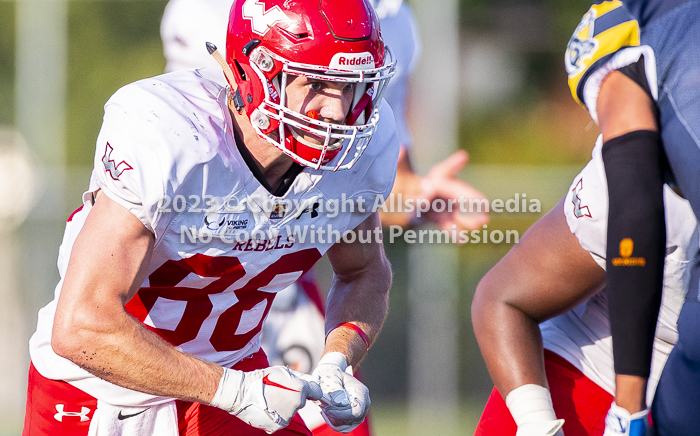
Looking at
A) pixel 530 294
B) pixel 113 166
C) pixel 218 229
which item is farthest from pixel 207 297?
pixel 530 294

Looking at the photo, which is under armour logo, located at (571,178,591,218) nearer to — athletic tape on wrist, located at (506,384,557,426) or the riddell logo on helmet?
athletic tape on wrist, located at (506,384,557,426)

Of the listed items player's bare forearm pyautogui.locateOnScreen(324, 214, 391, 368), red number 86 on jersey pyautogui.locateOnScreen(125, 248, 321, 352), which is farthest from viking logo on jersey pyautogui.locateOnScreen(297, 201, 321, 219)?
player's bare forearm pyautogui.locateOnScreen(324, 214, 391, 368)

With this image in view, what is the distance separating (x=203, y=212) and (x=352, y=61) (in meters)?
0.51

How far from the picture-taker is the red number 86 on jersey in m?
2.14

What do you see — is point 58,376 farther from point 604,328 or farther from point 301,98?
point 604,328

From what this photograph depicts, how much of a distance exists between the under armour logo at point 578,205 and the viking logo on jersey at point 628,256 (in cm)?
36

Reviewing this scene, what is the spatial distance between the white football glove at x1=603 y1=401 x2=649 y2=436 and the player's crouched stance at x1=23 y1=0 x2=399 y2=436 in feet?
1.99

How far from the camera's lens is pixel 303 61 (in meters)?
2.03

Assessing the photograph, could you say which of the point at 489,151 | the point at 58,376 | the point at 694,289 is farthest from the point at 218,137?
the point at 489,151

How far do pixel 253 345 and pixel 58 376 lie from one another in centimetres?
58

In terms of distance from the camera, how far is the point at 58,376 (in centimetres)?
218

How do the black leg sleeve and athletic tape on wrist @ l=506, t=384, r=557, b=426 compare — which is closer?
the black leg sleeve

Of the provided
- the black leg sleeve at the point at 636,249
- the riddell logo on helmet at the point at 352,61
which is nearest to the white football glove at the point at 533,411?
the black leg sleeve at the point at 636,249

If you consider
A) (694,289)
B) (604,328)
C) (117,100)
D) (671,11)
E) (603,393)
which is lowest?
(603,393)
